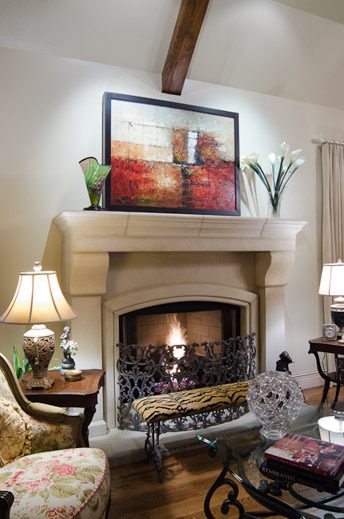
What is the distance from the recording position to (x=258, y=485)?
1.60m

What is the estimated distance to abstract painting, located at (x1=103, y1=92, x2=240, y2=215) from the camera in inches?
127

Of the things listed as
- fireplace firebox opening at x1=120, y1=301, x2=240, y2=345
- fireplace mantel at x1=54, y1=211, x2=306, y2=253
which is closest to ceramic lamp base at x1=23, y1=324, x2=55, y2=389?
fireplace mantel at x1=54, y1=211, x2=306, y2=253

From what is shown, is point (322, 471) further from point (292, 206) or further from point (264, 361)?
point (292, 206)

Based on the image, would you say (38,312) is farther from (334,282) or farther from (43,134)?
(334,282)

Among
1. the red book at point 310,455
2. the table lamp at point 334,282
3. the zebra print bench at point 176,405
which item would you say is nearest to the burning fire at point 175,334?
the zebra print bench at point 176,405

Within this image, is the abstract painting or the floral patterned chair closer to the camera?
the floral patterned chair

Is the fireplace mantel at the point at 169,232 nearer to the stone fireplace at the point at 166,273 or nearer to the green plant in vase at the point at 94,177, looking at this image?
the stone fireplace at the point at 166,273

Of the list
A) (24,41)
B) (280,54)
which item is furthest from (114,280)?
(280,54)

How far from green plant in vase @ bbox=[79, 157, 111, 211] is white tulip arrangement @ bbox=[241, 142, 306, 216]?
1.45 metres

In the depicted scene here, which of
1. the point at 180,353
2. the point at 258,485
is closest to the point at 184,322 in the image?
the point at 180,353

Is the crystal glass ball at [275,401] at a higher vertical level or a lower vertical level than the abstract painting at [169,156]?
lower

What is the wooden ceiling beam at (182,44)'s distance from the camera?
2.97 m

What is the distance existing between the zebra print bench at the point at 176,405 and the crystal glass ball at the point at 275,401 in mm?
787

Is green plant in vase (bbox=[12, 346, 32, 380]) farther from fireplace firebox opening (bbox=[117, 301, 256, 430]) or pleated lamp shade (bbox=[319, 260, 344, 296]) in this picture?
pleated lamp shade (bbox=[319, 260, 344, 296])
